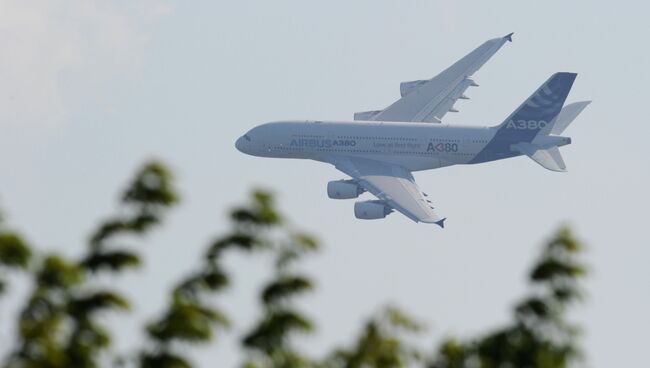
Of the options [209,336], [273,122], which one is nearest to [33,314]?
[209,336]

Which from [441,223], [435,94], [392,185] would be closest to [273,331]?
[441,223]

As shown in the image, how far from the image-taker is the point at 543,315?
58.3 m

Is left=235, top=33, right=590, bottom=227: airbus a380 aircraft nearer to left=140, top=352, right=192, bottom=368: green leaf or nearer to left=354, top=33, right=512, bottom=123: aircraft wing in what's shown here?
left=354, top=33, right=512, bottom=123: aircraft wing

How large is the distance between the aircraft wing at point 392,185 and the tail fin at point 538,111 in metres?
9.82

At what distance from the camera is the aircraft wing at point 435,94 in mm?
180250

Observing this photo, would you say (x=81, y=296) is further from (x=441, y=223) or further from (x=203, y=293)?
(x=441, y=223)

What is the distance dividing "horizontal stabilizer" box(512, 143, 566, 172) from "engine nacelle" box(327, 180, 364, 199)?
14872 mm

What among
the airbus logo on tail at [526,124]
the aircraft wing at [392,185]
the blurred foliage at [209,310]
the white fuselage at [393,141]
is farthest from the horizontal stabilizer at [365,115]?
the blurred foliage at [209,310]

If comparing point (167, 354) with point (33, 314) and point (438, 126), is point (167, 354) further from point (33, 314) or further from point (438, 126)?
point (438, 126)

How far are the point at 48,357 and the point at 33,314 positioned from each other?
6.65 ft

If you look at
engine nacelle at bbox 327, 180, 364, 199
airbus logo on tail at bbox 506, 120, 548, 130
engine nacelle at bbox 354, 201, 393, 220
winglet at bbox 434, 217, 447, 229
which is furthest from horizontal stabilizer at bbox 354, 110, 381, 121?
winglet at bbox 434, 217, 447, 229

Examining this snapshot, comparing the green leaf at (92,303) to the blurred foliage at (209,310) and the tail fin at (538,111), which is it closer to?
the blurred foliage at (209,310)

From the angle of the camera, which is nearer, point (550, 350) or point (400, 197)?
point (550, 350)

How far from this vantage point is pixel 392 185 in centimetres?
16488
